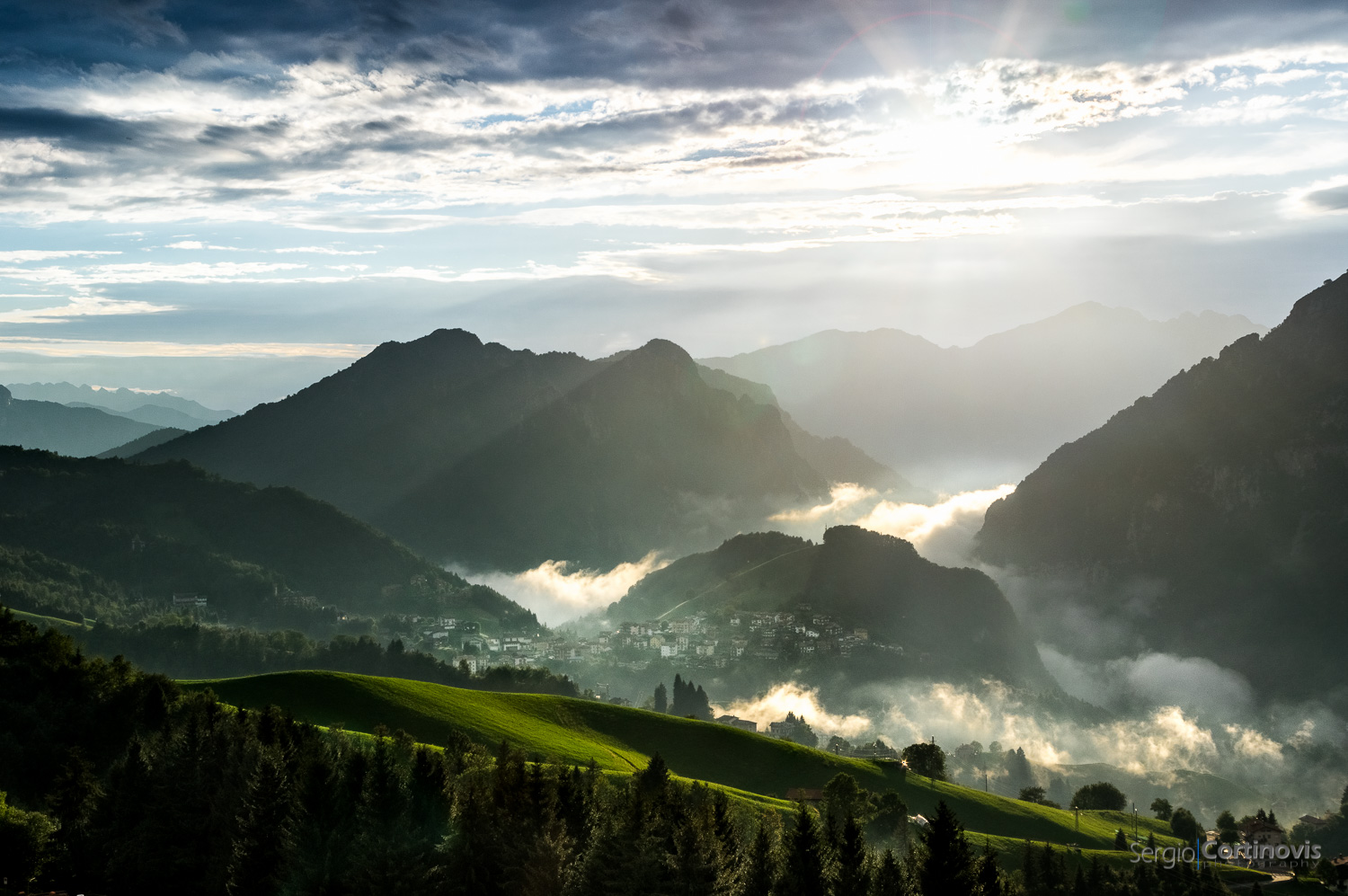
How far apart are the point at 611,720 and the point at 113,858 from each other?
276 ft

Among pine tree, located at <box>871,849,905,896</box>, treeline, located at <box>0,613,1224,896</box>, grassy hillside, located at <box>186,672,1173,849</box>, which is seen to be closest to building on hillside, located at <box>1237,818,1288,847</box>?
grassy hillside, located at <box>186,672,1173,849</box>

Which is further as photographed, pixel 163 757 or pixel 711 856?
pixel 163 757

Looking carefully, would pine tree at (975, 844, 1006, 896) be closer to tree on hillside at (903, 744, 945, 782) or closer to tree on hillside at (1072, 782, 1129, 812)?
tree on hillside at (903, 744, 945, 782)

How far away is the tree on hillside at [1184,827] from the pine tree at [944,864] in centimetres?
11582

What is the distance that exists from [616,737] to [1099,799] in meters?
85.3

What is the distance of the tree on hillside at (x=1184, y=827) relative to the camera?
139500 mm

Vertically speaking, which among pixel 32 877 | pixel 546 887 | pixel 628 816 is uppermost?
pixel 628 816

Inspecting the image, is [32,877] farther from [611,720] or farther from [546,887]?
[611,720]

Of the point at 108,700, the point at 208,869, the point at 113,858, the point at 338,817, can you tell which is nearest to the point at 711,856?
the point at 338,817

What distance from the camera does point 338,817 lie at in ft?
149

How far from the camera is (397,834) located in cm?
4319

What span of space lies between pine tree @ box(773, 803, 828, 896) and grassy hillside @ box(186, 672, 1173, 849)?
190ft

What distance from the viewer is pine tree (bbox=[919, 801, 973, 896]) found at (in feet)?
147

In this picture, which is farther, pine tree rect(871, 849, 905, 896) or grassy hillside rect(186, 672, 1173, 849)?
grassy hillside rect(186, 672, 1173, 849)
